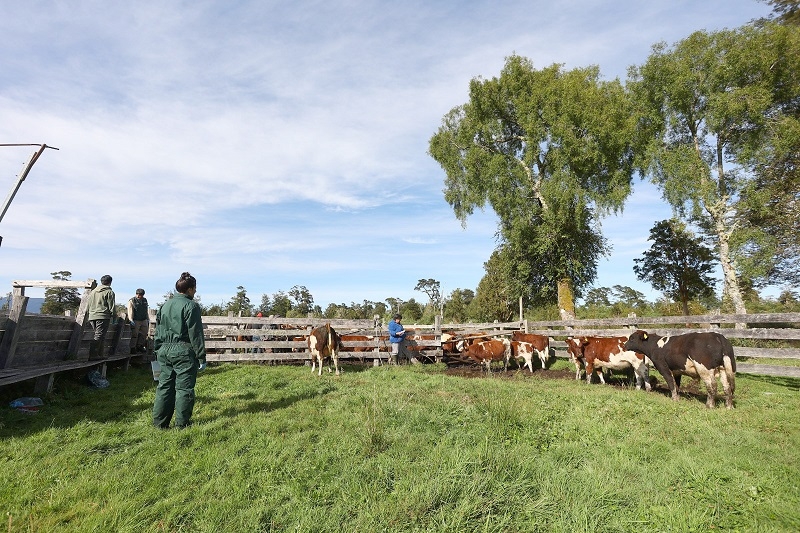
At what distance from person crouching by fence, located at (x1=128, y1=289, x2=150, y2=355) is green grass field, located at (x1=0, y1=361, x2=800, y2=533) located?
14.8 feet

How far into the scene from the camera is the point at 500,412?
545cm

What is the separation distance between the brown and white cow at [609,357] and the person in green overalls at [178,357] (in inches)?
367

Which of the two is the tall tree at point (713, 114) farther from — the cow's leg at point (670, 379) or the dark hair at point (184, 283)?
the dark hair at point (184, 283)

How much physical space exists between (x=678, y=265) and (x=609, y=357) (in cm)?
2424

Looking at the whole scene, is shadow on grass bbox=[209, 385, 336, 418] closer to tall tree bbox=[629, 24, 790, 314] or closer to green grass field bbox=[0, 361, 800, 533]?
green grass field bbox=[0, 361, 800, 533]

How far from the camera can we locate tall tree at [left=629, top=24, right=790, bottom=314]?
1783cm

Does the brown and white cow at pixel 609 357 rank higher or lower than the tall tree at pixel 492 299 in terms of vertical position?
lower

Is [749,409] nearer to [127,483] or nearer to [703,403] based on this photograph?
[703,403]

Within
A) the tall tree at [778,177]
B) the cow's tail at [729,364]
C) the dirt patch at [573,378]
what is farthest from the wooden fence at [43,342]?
the tall tree at [778,177]

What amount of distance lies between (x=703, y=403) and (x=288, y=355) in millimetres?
10578

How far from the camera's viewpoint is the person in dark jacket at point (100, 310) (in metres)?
8.75

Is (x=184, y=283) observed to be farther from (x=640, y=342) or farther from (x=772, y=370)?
(x=772, y=370)

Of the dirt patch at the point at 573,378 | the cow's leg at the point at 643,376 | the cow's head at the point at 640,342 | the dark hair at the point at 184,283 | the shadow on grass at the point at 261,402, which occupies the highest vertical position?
the dark hair at the point at 184,283

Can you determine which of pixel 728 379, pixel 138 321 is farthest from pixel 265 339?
pixel 728 379
